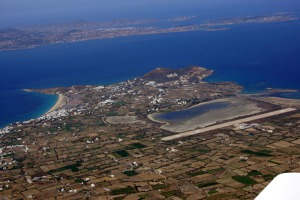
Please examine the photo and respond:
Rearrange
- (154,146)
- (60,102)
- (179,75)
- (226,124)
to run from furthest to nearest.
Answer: (179,75)
(60,102)
(226,124)
(154,146)

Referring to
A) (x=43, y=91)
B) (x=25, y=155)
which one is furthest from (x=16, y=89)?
(x=25, y=155)

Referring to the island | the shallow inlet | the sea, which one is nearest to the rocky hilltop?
the sea

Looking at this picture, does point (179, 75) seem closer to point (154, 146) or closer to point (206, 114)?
point (206, 114)

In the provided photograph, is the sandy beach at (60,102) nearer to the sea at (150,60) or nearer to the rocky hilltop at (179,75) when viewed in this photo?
the sea at (150,60)

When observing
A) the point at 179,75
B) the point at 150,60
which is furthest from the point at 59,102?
the point at 150,60

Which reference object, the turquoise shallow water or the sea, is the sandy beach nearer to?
the sea

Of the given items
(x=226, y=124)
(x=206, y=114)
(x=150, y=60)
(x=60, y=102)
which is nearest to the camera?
(x=226, y=124)
